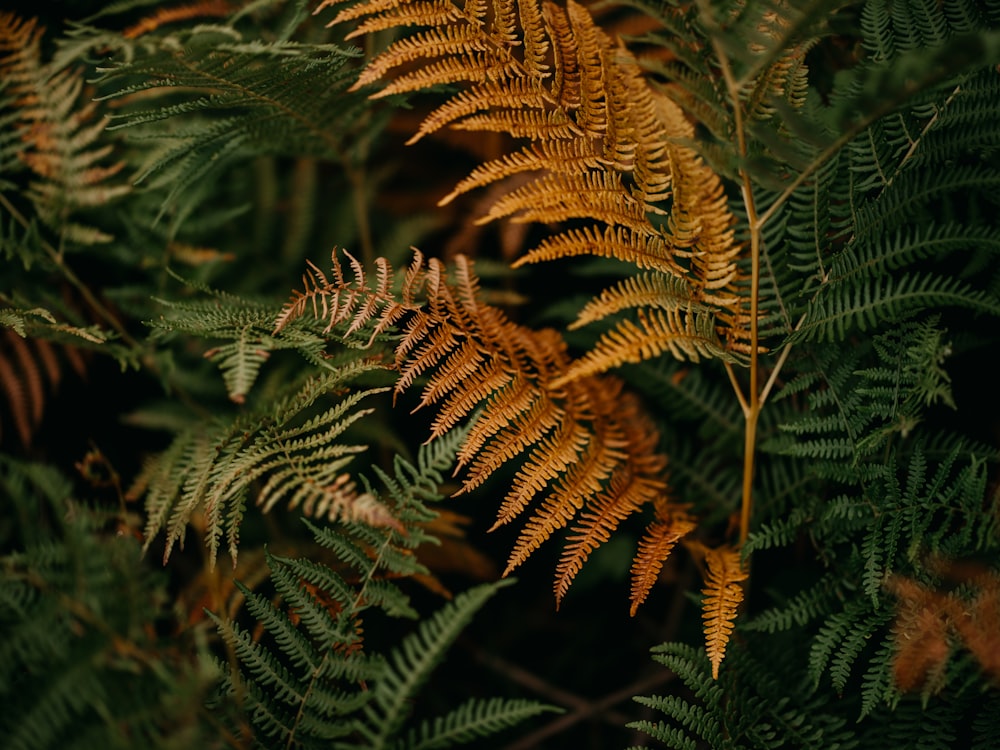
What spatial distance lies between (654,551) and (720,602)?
0.47 feet

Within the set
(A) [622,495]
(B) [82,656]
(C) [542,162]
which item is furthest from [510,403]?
(B) [82,656]

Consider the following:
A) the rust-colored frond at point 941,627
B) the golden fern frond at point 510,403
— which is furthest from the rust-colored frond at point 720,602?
the rust-colored frond at point 941,627

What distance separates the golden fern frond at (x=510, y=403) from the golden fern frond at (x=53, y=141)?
31.1 inches

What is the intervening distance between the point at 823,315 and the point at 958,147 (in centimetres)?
39

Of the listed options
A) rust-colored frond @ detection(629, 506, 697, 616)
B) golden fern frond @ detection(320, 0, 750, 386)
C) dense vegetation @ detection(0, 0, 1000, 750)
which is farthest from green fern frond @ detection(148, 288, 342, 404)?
rust-colored frond @ detection(629, 506, 697, 616)

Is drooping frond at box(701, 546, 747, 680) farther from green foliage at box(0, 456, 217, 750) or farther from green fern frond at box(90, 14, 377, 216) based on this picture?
green fern frond at box(90, 14, 377, 216)

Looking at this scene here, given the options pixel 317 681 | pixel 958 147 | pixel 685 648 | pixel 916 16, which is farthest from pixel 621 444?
pixel 916 16

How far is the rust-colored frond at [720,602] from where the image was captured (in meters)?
1.20

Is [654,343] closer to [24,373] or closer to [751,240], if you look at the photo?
[751,240]

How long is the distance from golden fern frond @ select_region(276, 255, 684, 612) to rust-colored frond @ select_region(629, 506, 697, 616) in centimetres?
1

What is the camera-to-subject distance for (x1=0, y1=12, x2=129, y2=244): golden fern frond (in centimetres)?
175

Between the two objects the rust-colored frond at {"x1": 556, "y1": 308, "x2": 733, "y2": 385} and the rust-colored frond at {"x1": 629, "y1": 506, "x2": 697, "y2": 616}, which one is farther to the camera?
the rust-colored frond at {"x1": 629, "y1": 506, "x2": 697, "y2": 616}

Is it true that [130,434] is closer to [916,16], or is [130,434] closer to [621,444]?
[621,444]

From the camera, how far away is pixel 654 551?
1296mm
